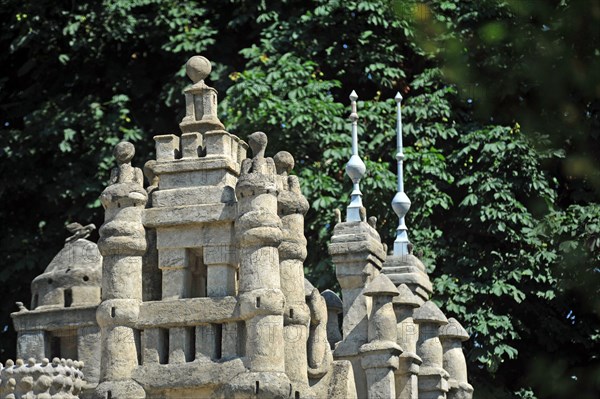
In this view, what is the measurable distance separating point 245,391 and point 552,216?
11491 mm

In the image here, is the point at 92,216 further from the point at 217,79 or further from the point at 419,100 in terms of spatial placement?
the point at 419,100

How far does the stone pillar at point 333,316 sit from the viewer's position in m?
20.7

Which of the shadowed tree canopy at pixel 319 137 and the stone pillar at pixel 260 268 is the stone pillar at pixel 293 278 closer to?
the stone pillar at pixel 260 268

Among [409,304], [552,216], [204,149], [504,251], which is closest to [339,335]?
[409,304]

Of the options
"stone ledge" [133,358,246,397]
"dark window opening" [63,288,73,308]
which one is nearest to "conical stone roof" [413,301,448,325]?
"dark window opening" [63,288,73,308]

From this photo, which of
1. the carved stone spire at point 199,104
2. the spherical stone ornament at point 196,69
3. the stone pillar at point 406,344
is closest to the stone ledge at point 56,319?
the carved stone spire at point 199,104

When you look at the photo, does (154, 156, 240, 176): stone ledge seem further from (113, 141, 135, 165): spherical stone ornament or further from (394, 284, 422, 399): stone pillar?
(394, 284, 422, 399): stone pillar

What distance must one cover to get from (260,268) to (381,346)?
2980 mm

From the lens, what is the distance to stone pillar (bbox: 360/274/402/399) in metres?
19.3

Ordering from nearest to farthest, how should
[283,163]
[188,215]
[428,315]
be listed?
[188,215], [283,163], [428,315]

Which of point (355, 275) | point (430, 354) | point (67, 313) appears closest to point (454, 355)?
point (430, 354)

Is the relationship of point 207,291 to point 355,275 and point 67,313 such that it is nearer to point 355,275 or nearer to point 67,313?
point 355,275

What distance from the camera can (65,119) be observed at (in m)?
32.5

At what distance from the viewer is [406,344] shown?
21.0m
